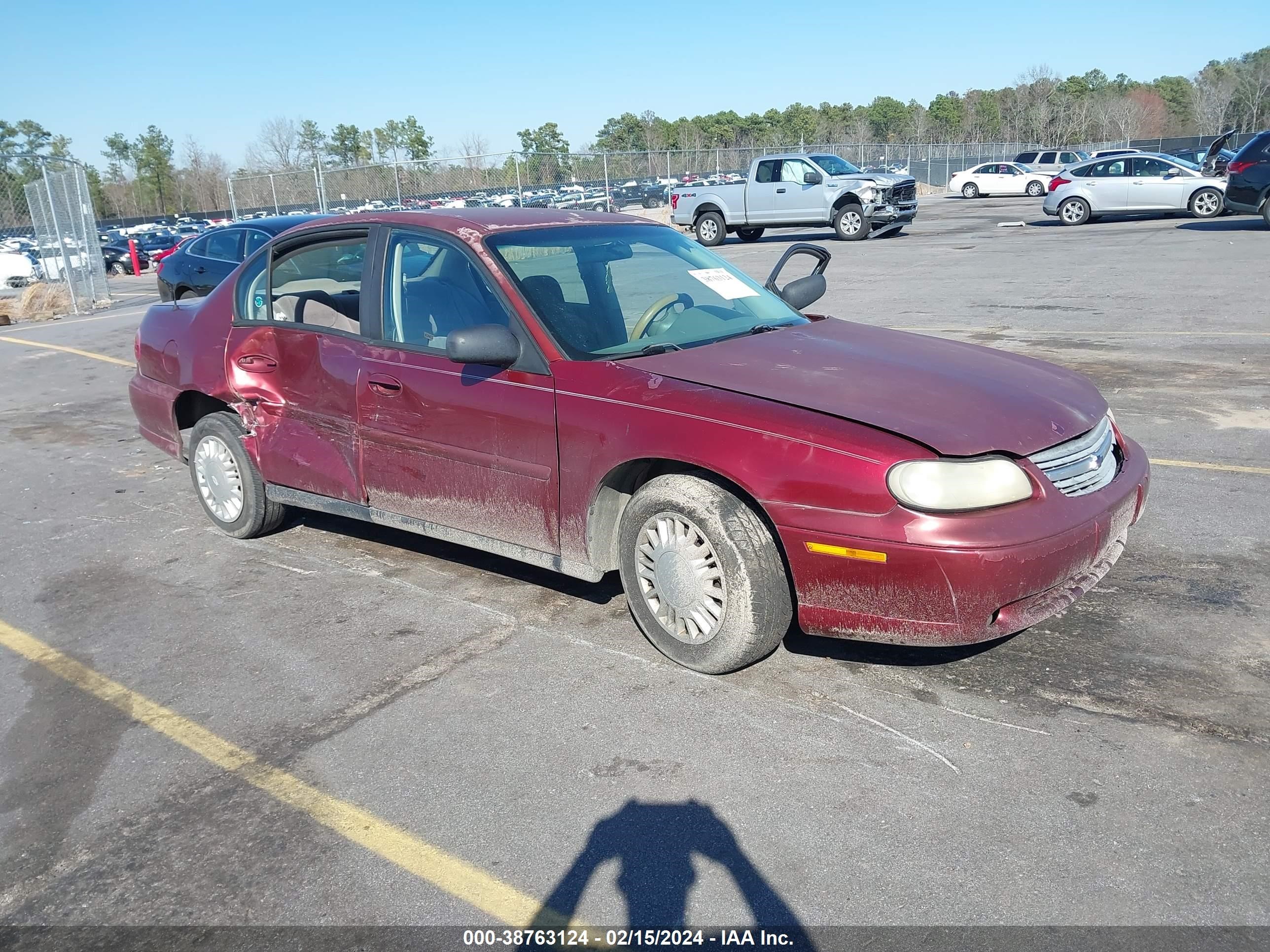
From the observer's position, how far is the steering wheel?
4.35 meters

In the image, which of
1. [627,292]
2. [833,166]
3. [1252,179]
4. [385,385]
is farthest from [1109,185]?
[385,385]

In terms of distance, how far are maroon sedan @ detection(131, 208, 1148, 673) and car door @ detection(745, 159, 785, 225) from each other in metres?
20.8

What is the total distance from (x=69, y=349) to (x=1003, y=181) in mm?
37596

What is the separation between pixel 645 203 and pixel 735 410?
3654cm

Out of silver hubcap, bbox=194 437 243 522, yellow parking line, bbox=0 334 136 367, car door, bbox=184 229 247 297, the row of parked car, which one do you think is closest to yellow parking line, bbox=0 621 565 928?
silver hubcap, bbox=194 437 243 522

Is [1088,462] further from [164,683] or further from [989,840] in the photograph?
Answer: [164,683]

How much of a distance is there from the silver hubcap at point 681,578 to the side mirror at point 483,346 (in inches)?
34.7

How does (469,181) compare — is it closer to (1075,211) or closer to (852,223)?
(852,223)

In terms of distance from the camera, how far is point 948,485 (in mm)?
3295

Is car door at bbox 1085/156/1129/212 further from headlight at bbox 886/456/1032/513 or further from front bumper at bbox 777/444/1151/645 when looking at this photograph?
headlight at bbox 886/456/1032/513

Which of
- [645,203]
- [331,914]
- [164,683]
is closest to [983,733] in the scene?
[331,914]

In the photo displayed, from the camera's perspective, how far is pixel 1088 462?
3.70 m

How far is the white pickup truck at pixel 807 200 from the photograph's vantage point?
2452 cm

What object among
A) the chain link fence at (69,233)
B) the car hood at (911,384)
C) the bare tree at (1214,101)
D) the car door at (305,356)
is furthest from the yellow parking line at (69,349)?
the bare tree at (1214,101)
